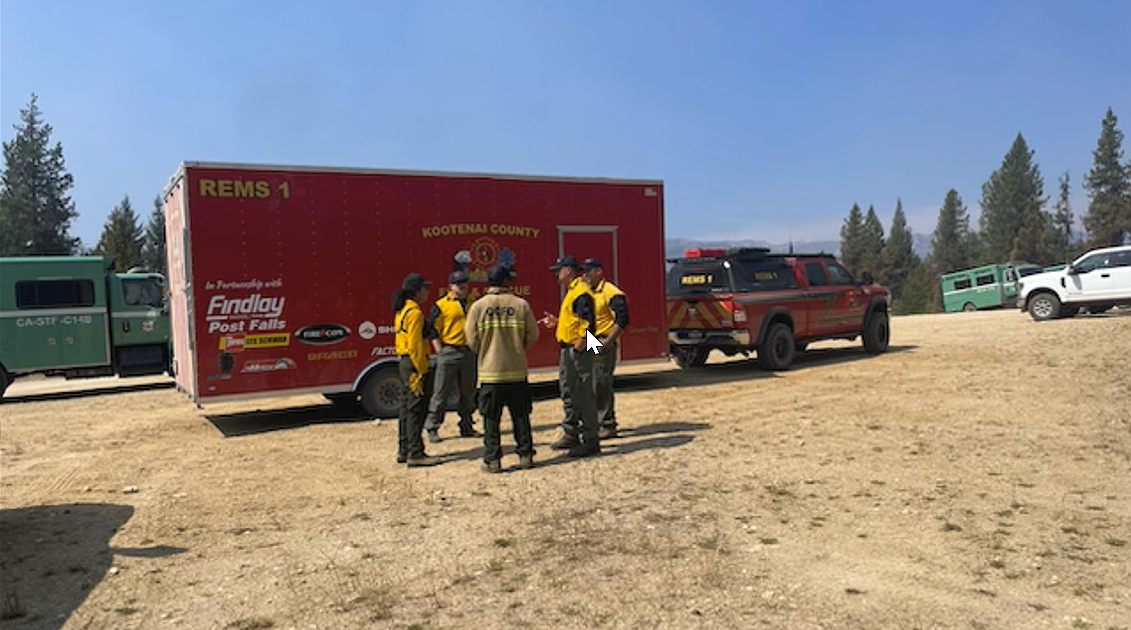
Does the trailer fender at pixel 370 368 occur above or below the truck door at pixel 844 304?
below

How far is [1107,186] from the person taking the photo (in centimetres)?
7950

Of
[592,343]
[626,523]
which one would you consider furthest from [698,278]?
[626,523]

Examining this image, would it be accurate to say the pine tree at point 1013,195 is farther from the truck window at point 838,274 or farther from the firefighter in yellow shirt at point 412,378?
the firefighter in yellow shirt at point 412,378

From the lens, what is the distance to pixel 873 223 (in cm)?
11856

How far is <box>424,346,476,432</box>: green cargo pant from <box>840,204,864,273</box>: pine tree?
374 ft

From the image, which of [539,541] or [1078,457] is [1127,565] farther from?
[539,541]

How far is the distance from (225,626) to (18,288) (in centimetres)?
1440

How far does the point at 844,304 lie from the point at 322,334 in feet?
30.9

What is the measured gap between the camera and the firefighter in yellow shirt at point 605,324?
300 inches

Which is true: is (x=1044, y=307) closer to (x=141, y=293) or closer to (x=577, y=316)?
(x=577, y=316)

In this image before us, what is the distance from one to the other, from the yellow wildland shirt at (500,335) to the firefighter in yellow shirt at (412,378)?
0.75m

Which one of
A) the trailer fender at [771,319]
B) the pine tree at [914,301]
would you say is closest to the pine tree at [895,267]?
the pine tree at [914,301]

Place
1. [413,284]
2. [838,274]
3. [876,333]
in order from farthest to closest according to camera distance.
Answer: [876,333] → [838,274] → [413,284]

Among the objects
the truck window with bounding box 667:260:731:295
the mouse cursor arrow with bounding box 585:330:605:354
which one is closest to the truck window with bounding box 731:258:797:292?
the truck window with bounding box 667:260:731:295
